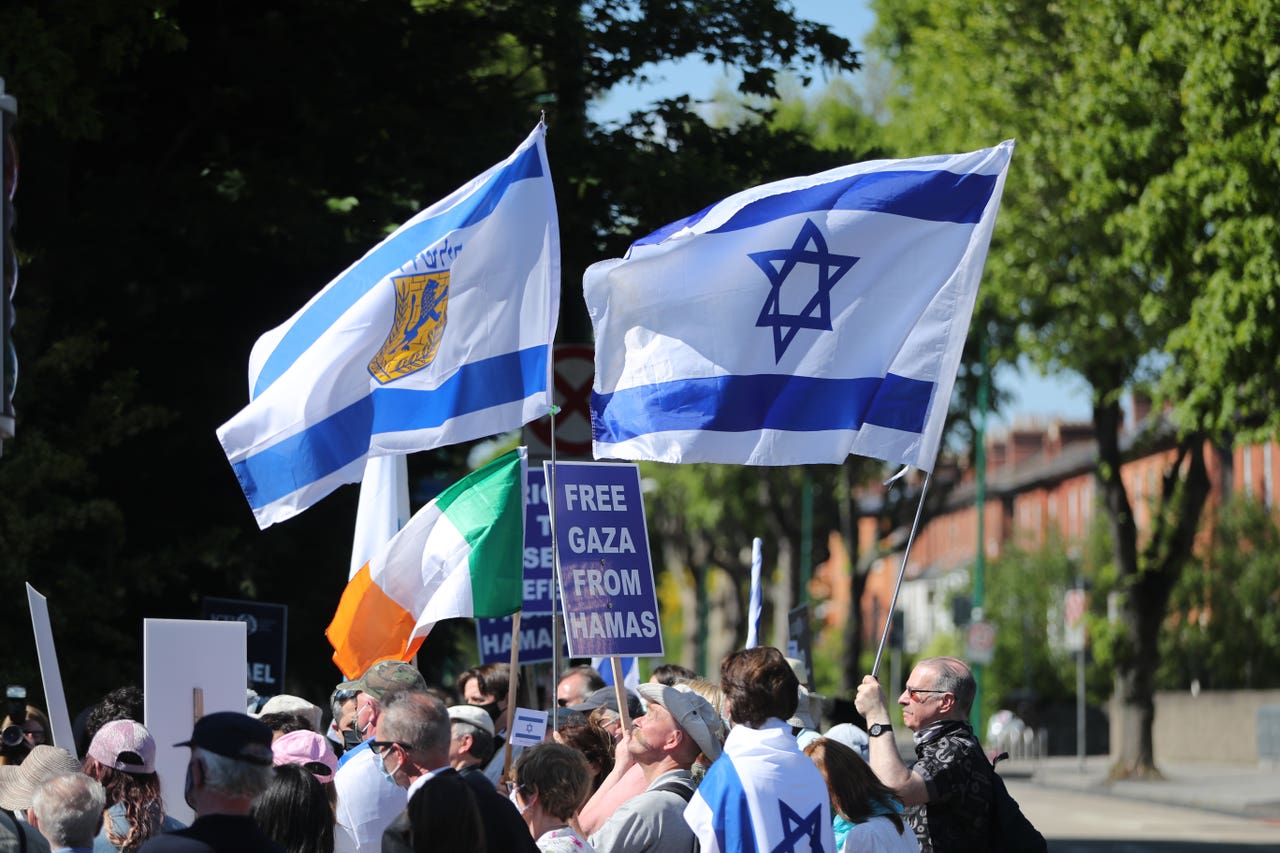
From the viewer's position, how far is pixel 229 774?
4602 mm

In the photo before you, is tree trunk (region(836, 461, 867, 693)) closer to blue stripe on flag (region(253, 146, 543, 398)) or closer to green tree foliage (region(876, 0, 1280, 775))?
green tree foliage (region(876, 0, 1280, 775))

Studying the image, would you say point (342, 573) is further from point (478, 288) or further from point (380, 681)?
point (380, 681)

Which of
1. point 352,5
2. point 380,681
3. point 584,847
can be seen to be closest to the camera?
point 584,847

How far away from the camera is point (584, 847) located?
582 centimetres

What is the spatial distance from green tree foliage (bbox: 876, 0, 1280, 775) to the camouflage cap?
45.7 ft

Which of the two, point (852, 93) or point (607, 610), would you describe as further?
point (852, 93)

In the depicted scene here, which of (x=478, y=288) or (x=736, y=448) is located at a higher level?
(x=478, y=288)

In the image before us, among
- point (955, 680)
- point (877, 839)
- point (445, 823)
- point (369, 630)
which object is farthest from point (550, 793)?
point (369, 630)

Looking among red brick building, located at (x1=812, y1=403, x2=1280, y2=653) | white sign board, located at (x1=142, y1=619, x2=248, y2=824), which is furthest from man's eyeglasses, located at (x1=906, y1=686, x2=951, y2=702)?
red brick building, located at (x1=812, y1=403, x2=1280, y2=653)

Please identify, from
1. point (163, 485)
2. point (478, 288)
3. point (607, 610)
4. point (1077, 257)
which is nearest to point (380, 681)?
point (607, 610)

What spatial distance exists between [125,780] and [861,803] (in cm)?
233

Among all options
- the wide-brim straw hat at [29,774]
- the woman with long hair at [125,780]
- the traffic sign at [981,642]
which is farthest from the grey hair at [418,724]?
the traffic sign at [981,642]

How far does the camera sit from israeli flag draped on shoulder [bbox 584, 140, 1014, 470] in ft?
26.2

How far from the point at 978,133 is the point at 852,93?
20393mm
